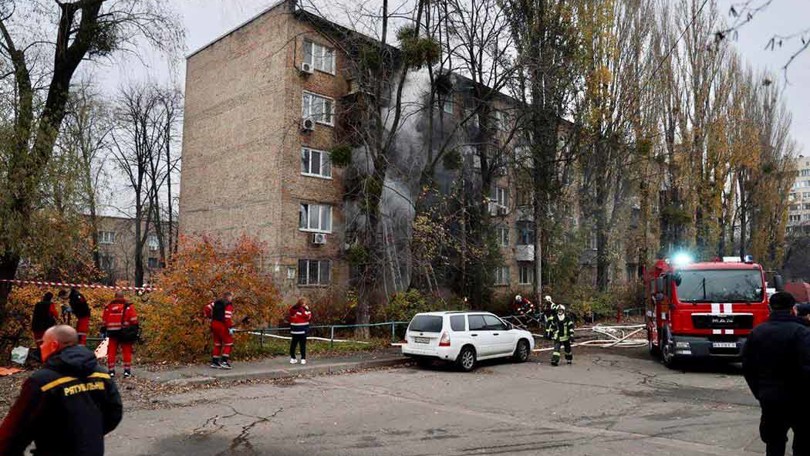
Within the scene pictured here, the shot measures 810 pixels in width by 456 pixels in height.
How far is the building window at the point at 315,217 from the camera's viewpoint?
85.7ft

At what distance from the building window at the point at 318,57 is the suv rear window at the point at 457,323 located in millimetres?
16169

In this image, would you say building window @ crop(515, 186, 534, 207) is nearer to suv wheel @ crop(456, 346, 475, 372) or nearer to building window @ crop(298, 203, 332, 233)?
building window @ crop(298, 203, 332, 233)

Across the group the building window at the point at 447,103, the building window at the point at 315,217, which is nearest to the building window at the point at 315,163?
the building window at the point at 315,217

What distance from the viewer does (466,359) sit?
14.3 metres

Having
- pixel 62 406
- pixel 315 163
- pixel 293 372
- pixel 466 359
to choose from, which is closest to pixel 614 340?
pixel 466 359

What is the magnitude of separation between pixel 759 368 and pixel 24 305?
1574 centimetres

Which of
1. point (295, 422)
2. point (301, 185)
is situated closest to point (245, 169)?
point (301, 185)

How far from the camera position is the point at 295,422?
8.61 meters

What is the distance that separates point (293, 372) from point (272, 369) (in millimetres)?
485

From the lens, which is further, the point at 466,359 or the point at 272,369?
the point at 466,359

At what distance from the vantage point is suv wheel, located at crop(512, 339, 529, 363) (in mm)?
15922

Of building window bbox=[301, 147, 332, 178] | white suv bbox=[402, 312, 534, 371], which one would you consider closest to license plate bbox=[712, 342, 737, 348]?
white suv bbox=[402, 312, 534, 371]

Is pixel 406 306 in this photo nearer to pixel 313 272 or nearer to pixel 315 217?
pixel 313 272

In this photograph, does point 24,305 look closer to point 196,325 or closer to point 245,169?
point 196,325
